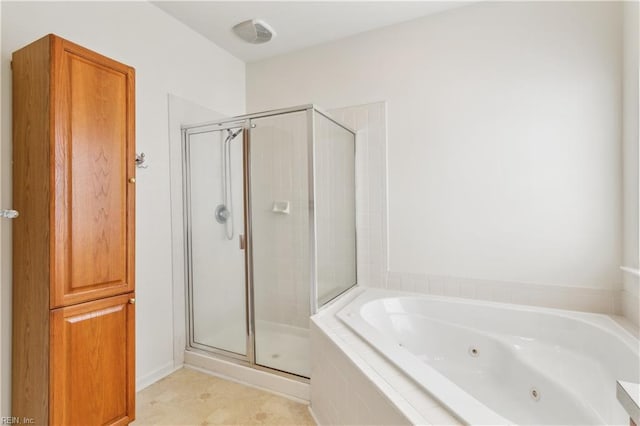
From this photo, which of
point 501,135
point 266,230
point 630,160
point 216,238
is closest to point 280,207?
point 266,230

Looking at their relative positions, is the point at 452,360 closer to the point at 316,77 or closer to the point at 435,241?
the point at 435,241

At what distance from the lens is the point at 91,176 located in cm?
135

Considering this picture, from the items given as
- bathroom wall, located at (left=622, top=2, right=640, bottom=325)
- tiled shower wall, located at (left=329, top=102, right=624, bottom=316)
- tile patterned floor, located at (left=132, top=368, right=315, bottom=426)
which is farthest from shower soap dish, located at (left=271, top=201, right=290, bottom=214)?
bathroom wall, located at (left=622, top=2, right=640, bottom=325)

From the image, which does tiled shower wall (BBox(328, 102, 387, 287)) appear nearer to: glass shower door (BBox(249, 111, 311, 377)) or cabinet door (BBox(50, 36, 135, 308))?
glass shower door (BBox(249, 111, 311, 377))

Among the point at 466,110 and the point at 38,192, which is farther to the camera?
the point at 466,110

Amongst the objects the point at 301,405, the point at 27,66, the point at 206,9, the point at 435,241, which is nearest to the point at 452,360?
the point at 435,241

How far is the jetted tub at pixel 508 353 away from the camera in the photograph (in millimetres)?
1355

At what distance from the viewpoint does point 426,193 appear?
2.24m

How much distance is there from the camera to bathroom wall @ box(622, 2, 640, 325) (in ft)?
5.21

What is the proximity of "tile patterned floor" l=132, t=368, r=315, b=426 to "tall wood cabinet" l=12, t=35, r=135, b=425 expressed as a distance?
0.97 ft

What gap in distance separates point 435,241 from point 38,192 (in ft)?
7.29

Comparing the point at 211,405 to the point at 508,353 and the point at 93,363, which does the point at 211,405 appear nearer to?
the point at 93,363

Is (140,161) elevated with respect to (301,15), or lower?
lower

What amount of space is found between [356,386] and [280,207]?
1185 millimetres
